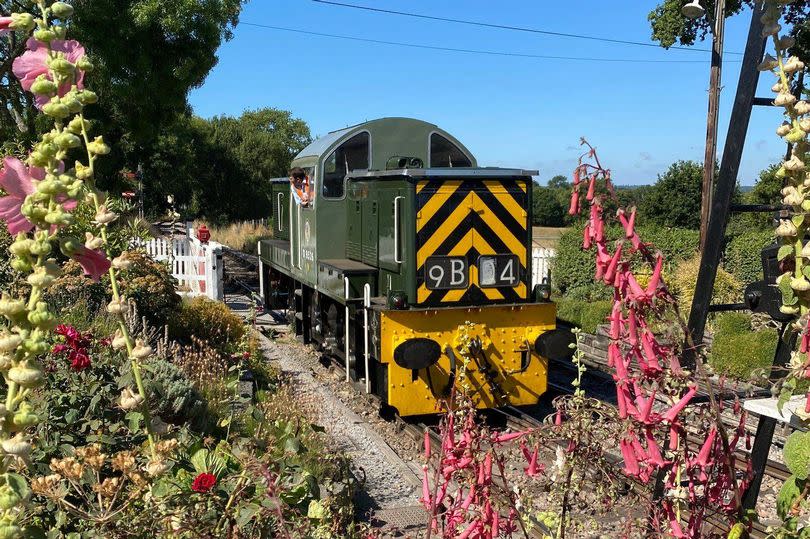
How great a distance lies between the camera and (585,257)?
15719mm

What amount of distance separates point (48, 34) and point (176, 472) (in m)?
2.37

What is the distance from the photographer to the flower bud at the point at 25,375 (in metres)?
0.91

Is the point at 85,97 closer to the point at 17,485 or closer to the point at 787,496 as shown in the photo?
the point at 17,485

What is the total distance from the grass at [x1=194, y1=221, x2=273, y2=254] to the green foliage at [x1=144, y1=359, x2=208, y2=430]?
74.4 feet

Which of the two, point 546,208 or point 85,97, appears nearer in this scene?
point 85,97

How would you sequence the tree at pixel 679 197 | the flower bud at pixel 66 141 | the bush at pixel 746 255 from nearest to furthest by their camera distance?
the flower bud at pixel 66 141, the bush at pixel 746 255, the tree at pixel 679 197

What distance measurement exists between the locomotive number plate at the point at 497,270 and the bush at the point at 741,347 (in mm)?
3083

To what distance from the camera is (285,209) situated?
497 inches

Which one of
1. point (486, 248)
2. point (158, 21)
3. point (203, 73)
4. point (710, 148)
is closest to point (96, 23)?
point (158, 21)

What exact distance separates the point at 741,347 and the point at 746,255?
16.7 ft

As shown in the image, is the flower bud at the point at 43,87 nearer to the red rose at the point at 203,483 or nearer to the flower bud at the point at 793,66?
the flower bud at the point at 793,66

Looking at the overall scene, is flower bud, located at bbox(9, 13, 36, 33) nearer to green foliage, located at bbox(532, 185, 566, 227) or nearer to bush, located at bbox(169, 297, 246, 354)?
bush, located at bbox(169, 297, 246, 354)

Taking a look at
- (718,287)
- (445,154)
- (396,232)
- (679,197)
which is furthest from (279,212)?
(679,197)

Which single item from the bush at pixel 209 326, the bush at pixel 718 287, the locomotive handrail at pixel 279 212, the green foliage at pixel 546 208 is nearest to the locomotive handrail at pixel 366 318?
the bush at pixel 209 326
